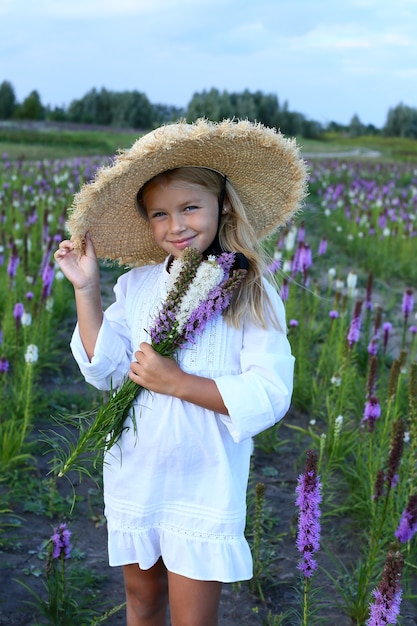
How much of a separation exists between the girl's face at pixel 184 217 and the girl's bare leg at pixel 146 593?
0.99m

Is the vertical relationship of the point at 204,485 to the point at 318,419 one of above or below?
above

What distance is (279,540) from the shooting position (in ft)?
10.9

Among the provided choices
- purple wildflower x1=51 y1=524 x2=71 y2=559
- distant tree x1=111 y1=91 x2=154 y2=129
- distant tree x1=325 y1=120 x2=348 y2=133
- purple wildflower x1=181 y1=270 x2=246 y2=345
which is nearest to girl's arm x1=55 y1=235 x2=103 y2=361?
purple wildflower x1=181 y1=270 x2=246 y2=345

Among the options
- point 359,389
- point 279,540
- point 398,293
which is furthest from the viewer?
point 398,293

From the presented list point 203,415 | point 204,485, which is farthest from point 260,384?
point 204,485

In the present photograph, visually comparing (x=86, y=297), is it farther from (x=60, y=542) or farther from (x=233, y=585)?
(x=233, y=585)

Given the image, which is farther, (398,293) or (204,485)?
(398,293)

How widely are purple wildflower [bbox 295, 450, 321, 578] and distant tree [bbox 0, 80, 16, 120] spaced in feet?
152

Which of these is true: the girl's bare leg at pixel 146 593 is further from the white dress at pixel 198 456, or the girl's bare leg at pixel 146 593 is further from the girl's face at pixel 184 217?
the girl's face at pixel 184 217

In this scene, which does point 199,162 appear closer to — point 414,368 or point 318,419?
point 414,368

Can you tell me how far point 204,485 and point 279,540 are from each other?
1428mm

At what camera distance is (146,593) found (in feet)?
7.40

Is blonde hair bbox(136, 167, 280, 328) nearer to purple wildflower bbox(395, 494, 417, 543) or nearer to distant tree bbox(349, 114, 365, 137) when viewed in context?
purple wildflower bbox(395, 494, 417, 543)

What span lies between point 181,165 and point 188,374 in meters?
0.65
